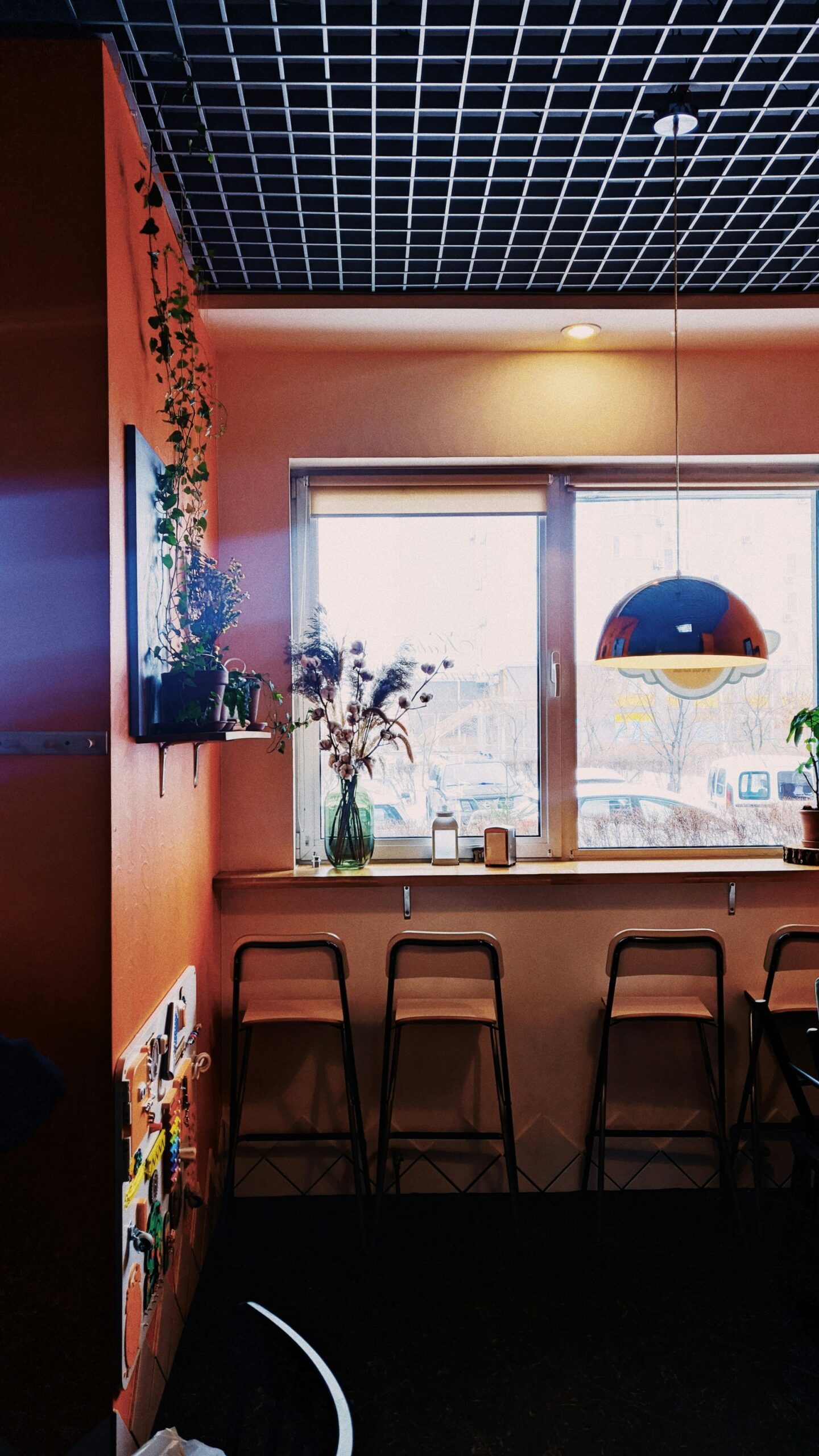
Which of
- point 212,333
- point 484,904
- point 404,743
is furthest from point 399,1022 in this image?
point 212,333

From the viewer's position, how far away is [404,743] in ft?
11.0

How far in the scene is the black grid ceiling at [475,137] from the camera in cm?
179

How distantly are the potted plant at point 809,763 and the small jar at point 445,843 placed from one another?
3.96 feet

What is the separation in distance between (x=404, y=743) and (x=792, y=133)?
6.80 ft

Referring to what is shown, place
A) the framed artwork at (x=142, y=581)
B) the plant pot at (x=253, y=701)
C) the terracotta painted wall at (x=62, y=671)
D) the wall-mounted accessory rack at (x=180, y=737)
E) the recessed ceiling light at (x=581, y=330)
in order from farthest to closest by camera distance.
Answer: the recessed ceiling light at (x=581, y=330), the plant pot at (x=253, y=701), the wall-mounted accessory rack at (x=180, y=737), the framed artwork at (x=142, y=581), the terracotta painted wall at (x=62, y=671)

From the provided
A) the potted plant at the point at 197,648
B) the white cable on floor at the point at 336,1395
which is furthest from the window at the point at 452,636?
the white cable on floor at the point at 336,1395

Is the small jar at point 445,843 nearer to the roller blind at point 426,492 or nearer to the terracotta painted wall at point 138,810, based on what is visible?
the terracotta painted wall at point 138,810

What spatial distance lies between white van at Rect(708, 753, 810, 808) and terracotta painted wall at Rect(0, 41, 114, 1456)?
237 centimetres

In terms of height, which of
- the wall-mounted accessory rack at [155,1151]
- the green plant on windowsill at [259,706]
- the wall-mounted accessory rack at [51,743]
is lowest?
the wall-mounted accessory rack at [155,1151]

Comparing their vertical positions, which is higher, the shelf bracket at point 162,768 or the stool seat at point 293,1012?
the shelf bracket at point 162,768

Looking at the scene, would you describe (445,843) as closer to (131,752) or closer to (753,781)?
(753,781)

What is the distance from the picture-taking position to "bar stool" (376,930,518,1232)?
273 centimetres

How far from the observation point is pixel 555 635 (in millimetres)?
3363

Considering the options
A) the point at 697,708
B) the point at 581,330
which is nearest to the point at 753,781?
the point at 697,708
